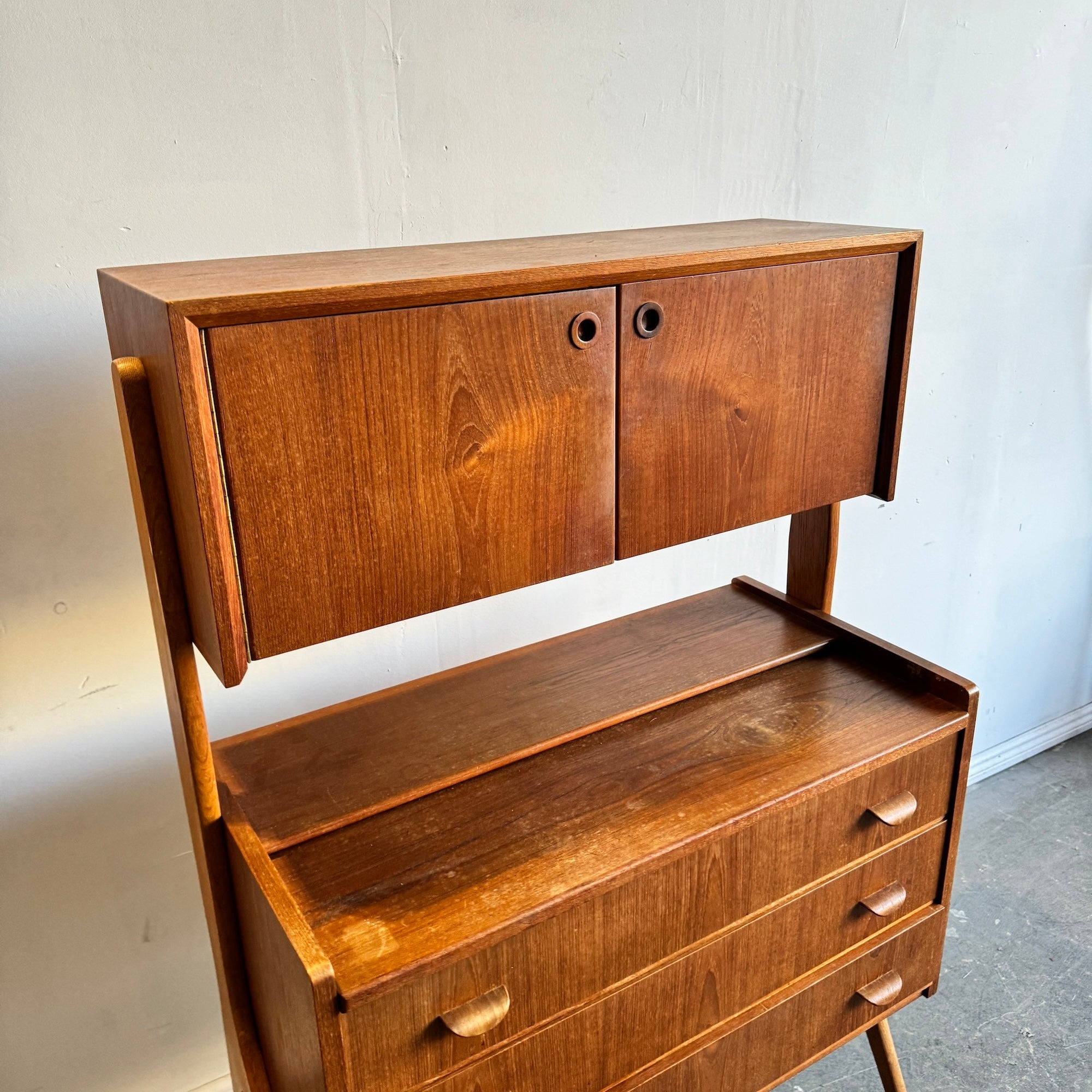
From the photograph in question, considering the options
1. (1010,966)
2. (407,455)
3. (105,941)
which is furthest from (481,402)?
(1010,966)

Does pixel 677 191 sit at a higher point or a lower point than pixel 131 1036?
higher

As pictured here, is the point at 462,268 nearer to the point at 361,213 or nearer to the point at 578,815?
the point at 361,213

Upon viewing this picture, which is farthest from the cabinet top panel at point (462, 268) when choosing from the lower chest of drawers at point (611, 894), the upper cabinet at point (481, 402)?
the lower chest of drawers at point (611, 894)

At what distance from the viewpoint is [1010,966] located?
2.14 m

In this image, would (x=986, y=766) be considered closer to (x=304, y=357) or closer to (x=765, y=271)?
(x=765, y=271)

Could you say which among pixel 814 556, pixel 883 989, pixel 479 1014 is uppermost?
pixel 814 556

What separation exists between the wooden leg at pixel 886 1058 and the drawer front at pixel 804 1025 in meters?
0.13

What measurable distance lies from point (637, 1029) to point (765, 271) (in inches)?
37.0

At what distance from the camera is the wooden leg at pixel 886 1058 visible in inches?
65.9

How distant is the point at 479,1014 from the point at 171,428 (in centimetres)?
69

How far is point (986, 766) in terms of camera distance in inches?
109

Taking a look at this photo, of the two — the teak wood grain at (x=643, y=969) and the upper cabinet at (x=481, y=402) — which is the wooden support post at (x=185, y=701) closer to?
the upper cabinet at (x=481, y=402)

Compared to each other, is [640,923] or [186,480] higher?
[186,480]

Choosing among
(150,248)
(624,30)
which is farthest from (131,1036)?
(624,30)
